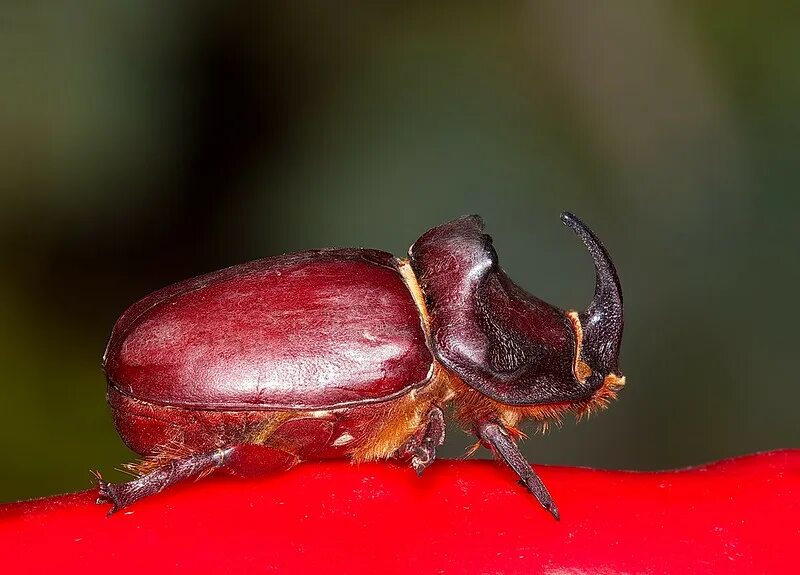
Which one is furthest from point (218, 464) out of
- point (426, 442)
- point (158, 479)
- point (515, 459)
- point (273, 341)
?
point (515, 459)

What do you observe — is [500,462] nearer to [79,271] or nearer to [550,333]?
[550,333]

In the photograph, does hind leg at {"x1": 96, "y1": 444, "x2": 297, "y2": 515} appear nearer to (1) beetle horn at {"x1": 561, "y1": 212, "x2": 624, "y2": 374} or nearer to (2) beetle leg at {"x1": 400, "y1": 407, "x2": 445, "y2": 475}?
(2) beetle leg at {"x1": 400, "y1": 407, "x2": 445, "y2": 475}

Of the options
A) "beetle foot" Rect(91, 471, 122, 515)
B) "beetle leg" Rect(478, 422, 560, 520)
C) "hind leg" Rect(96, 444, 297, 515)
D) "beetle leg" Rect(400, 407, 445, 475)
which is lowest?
"beetle leg" Rect(478, 422, 560, 520)

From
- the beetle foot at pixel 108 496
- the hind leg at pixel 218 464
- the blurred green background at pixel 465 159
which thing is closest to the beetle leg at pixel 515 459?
the hind leg at pixel 218 464

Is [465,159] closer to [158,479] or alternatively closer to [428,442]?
[428,442]

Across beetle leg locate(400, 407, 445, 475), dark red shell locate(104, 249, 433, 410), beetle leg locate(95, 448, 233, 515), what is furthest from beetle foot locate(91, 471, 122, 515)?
beetle leg locate(400, 407, 445, 475)

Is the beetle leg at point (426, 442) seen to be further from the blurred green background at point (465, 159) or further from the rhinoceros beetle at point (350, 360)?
the blurred green background at point (465, 159)
